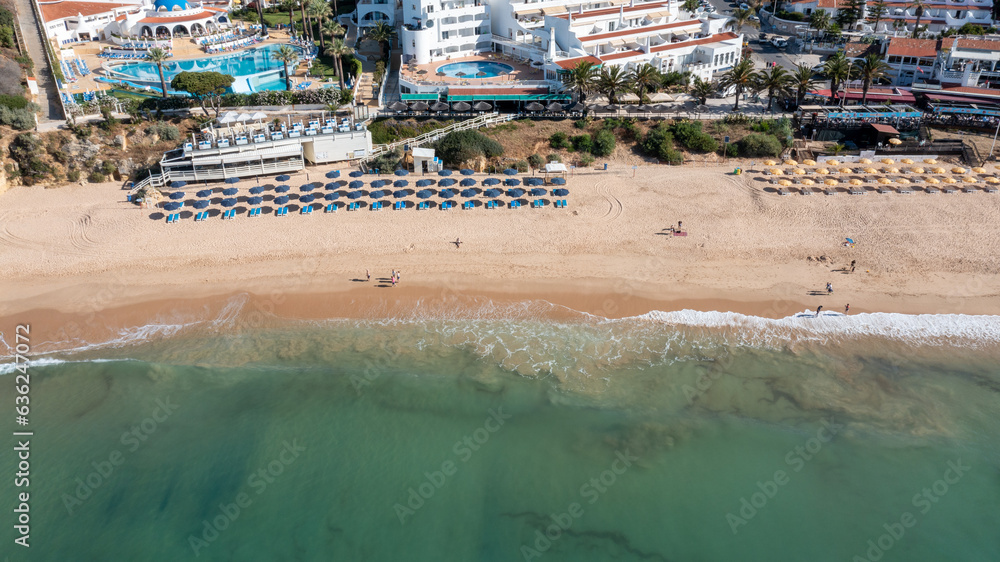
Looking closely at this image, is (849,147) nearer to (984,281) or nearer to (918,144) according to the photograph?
(918,144)

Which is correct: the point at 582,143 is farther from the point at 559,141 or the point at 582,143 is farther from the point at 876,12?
the point at 876,12

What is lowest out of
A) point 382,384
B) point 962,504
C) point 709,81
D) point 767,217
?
point 962,504

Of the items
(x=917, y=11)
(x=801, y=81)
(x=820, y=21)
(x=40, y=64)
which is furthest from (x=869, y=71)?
(x=40, y=64)

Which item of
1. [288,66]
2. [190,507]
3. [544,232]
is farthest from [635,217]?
[288,66]

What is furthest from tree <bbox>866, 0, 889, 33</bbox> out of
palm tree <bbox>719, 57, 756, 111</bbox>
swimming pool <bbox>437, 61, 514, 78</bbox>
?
swimming pool <bbox>437, 61, 514, 78</bbox>

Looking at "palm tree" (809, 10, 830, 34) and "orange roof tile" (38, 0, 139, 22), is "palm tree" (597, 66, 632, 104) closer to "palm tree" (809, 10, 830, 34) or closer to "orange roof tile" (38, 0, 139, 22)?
"palm tree" (809, 10, 830, 34)

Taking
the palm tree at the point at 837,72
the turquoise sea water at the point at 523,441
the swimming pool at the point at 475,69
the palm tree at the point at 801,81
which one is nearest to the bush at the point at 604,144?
the swimming pool at the point at 475,69
